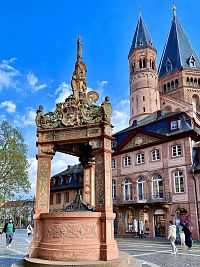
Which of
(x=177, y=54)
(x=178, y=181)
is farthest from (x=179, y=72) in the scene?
(x=178, y=181)

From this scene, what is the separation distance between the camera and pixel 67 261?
8.68 meters

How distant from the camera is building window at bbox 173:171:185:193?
28658 mm

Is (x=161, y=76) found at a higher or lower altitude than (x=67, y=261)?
higher

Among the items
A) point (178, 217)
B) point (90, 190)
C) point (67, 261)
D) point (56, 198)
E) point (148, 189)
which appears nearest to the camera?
point (67, 261)

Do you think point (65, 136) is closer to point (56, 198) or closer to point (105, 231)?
point (105, 231)

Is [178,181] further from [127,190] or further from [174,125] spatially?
[127,190]

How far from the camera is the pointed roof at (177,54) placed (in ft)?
209

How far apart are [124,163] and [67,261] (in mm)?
26240

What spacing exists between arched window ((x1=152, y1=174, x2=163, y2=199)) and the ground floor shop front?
1172 mm

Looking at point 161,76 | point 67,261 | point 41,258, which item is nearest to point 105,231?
point 67,261

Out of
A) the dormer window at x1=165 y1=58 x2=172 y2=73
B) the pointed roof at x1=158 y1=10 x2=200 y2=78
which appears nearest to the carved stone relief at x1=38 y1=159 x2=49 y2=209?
the pointed roof at x1=158 y1=10 x2=200 y2=78

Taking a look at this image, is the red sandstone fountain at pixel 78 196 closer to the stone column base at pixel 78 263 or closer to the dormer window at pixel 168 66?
the stone column base at pixel 78 263

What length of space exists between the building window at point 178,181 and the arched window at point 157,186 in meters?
1.76

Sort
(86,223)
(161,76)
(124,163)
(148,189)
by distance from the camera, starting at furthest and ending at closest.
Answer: (161,76) → (124,163) → (148,189) → (86,223)
